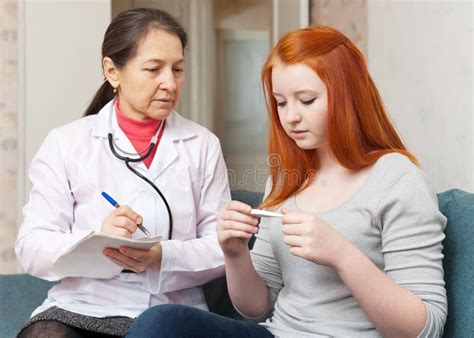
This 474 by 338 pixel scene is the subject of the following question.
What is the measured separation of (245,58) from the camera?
13.0ft

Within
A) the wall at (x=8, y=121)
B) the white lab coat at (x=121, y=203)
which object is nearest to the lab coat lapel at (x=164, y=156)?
the white lab coat at (x=121, y=203)

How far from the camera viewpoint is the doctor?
1.78m

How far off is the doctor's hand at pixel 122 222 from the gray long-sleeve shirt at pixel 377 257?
1.03 ft

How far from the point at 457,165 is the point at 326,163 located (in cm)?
49

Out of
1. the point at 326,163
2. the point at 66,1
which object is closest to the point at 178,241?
the point at 326,163

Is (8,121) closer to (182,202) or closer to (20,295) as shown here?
(20,295)

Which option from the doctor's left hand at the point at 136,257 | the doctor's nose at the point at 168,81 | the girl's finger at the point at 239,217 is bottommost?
the doctor's left hand at the point at 136,257

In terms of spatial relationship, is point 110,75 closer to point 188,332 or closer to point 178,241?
point 178,241

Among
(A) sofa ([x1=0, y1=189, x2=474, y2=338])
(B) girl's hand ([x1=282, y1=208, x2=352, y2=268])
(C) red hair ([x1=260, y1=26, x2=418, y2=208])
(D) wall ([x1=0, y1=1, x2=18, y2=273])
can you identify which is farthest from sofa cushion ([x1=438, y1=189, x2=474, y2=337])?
(D) wall ([x1=0, y1=1, x2=18, y2=273])

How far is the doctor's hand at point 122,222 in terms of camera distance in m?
1.69

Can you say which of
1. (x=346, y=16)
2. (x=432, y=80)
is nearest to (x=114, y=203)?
(x=432, y=80)

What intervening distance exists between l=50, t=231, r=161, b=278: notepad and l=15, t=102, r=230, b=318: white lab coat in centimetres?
2

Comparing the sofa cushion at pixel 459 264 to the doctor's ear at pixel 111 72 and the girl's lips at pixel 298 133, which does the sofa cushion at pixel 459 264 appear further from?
the doctor's ear at pixel 111 72

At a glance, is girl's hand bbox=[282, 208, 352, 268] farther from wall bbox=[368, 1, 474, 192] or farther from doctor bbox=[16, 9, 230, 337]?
wall bbox=[368, 1, 474, 192]
